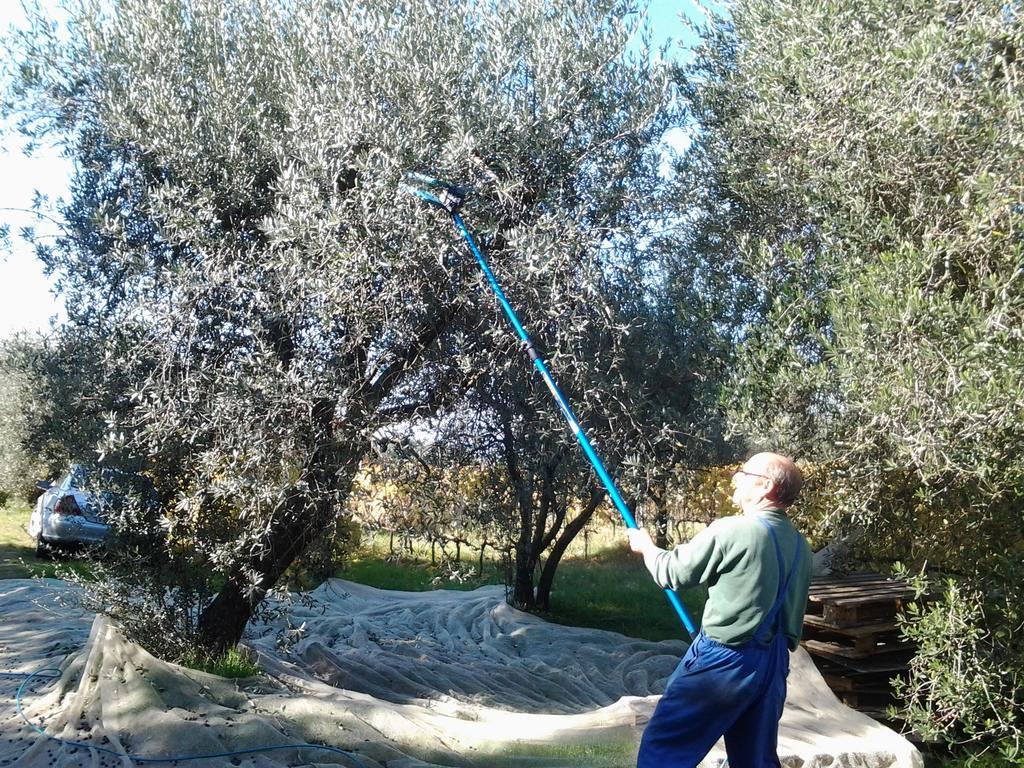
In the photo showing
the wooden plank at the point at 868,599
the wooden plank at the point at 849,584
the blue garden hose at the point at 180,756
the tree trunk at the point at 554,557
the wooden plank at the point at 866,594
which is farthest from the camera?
the tree trunk at the point at 554,557

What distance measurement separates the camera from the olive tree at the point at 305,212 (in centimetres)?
559

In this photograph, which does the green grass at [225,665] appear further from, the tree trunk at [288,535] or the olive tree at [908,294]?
Result: the olive tree at [908,294]

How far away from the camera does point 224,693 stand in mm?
5848

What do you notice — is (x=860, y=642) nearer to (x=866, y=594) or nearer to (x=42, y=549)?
(x=866, y=594)

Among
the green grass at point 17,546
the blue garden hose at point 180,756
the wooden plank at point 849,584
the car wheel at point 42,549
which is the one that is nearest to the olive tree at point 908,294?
the wooden plank at point 849,584

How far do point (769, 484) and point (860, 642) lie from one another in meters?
3.73

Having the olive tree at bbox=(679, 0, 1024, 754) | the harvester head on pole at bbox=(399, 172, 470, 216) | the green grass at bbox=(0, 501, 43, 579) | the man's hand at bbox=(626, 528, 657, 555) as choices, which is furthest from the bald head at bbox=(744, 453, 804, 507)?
the green grass at bbox=(0, 501, 43, 579)

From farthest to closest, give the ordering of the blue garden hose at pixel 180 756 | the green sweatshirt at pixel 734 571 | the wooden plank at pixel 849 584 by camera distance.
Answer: the wooden plank at pixel 849 584 → the blue garden hose at pixel 180 756 → the green sweatshirt at pixel 734 571

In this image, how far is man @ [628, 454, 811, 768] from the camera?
3805mm

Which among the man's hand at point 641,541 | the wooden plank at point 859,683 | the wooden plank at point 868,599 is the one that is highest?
the man's hand at point 641,541

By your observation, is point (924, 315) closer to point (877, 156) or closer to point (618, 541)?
point (877, 156)

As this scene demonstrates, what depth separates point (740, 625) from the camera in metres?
3.81

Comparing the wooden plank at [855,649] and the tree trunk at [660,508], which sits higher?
the tree trunk at [660,508]

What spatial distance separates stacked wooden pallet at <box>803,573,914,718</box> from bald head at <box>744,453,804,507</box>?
3420 mm
